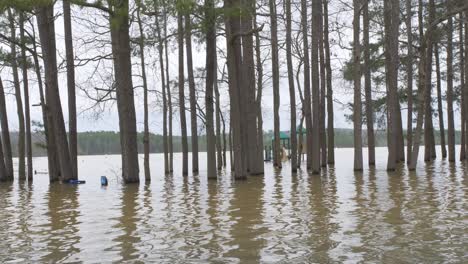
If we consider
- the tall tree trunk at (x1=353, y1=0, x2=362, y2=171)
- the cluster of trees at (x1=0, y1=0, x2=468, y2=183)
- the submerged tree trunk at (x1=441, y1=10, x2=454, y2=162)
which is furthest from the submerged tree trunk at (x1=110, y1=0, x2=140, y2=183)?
the submerged tree trunk at (x1=441, y1=10, x2=454, y2=162)

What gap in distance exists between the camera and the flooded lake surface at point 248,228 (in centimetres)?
544

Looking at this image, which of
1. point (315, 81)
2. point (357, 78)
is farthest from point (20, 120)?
point (357, 78)

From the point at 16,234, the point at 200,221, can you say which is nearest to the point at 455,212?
the point at 200,221

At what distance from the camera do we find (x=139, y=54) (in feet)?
72.7

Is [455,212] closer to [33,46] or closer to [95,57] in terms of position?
[95,57]

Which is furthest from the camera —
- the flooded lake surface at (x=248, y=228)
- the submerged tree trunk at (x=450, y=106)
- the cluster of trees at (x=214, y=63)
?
the submerged tree trunk at (x=450, y=106)

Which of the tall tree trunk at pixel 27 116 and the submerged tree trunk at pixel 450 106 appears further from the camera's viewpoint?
the submerged tree trunk at pixel 450 106

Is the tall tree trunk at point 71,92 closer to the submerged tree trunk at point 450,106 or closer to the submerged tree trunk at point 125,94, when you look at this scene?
the submerged tree trunk at point 125,94

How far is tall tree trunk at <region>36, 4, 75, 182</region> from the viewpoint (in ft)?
57.2

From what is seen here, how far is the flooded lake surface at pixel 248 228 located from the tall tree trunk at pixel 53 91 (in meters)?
5.57

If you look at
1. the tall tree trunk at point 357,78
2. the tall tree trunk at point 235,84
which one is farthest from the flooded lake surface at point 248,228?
the tall tree trunk at point 357,78

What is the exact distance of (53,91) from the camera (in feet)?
58.9

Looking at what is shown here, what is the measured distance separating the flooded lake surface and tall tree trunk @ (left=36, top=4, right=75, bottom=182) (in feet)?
18.3

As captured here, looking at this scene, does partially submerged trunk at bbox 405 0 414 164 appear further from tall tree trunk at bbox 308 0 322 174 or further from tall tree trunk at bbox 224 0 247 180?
tall tree trunk at bbox 224 0 247 180
